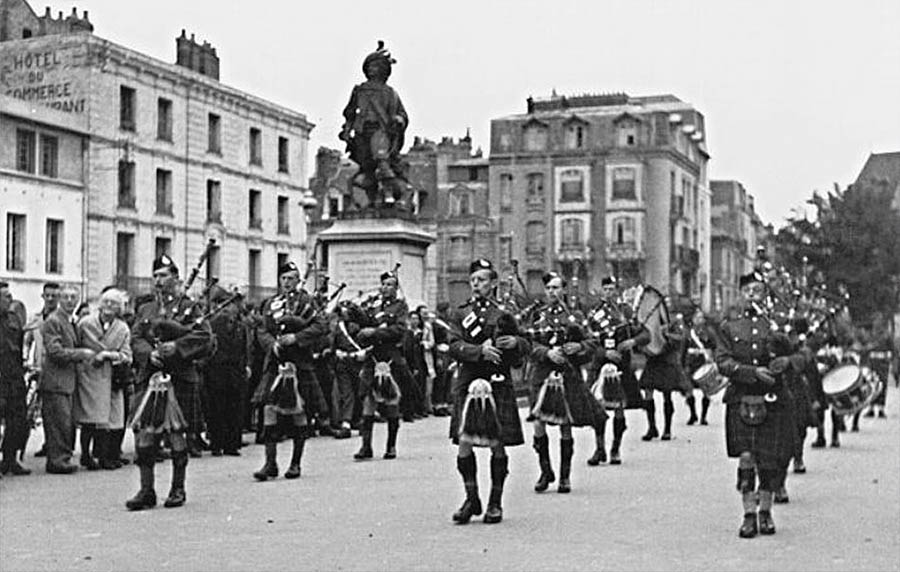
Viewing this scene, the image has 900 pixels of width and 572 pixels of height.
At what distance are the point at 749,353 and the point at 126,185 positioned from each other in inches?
1640

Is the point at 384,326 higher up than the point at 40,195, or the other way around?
the point at 40,195

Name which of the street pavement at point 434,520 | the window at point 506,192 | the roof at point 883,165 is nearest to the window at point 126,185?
the window at point 506,192

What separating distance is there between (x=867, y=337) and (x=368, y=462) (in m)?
10.3

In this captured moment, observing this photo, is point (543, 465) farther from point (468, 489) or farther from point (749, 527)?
point (749, 527)

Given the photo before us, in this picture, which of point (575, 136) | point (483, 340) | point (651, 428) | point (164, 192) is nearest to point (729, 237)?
point (575, 136)

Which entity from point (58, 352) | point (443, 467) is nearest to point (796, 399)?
point (443, 467)

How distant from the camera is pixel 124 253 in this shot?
165ft

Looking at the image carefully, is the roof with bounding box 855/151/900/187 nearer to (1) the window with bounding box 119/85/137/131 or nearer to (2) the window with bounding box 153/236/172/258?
(2) the window with bounding box 153/236/172/258

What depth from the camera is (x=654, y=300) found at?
764 inches

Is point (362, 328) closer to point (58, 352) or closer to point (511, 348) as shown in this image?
point (58, 352)

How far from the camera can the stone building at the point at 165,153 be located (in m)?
48.1

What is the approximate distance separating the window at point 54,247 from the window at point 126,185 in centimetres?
341

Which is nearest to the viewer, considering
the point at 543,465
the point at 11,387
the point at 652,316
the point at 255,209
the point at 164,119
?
the point at 543,465

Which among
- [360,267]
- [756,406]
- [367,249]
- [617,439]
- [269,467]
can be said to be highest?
[367,249]
